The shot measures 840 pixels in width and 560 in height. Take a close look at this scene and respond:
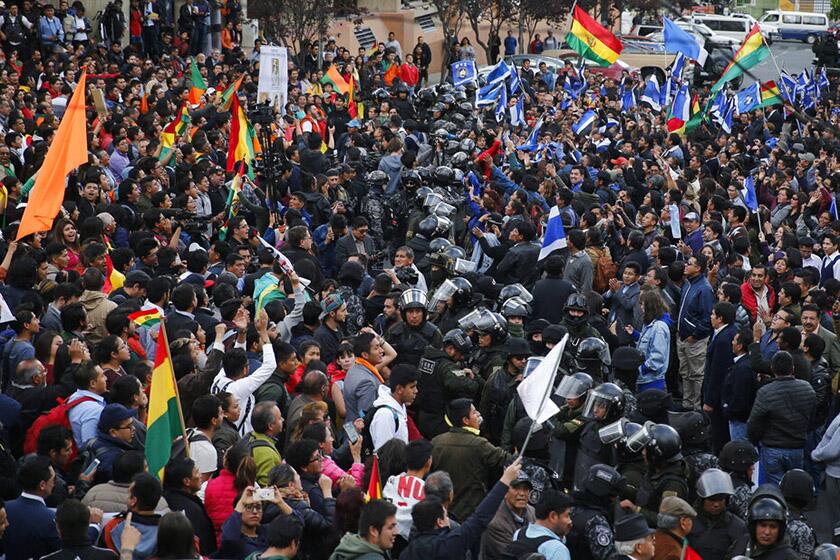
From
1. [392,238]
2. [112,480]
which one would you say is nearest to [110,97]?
[392,238]

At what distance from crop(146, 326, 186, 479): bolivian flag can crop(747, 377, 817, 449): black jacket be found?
14.4ft

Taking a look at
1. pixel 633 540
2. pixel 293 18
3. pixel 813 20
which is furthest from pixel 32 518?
pixel 813 20

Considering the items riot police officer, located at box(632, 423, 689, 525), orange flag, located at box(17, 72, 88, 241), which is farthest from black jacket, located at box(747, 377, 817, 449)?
orange flag, located at box(17, 72, 88, 241)

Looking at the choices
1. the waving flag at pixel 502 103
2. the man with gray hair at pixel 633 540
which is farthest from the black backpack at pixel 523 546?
the waving flag at pixel 502 103

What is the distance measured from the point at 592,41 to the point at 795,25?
41217mm

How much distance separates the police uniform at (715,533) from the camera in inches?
287

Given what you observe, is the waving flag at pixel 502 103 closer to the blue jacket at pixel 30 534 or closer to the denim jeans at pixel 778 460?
the denim jeans at pixel 778 460

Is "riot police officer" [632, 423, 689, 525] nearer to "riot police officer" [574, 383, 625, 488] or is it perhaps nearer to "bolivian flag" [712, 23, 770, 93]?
"riot police officer" [574, 383, 625, 488]

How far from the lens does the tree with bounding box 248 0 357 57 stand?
36.5m

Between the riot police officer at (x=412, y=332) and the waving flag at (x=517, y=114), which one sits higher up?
the riot police officer at (x=412, y=332)

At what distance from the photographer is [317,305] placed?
33.4 ft

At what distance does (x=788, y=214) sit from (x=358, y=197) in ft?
17.9

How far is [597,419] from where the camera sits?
833cm

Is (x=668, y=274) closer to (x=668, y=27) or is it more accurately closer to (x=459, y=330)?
(x=459, y=330)
